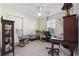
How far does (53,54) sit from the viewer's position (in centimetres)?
198

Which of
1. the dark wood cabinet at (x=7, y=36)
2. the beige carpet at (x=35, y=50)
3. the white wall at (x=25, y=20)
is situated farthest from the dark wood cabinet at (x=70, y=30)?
the dark wood cabinet at (x=7, y=36)

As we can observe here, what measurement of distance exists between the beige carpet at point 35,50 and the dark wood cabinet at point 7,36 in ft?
A: 0.42

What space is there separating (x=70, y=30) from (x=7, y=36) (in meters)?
1.30

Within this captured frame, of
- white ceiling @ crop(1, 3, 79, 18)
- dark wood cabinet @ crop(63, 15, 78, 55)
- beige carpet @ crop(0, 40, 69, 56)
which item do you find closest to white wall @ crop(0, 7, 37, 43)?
white ceiling @ crop(1, 3, 79, 18)

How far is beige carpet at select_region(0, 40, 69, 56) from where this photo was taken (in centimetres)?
190

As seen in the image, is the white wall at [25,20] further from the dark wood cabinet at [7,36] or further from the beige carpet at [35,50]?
the beige carpet at [35,50]

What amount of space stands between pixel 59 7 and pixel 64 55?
963 mm

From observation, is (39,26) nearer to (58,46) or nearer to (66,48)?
(58,46)

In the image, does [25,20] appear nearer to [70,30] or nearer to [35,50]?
[35,50]

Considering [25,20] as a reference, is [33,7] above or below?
above

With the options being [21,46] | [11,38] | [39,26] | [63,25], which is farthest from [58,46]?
[11,38]

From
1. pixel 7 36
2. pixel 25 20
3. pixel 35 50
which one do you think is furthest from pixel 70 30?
pixel 7 36

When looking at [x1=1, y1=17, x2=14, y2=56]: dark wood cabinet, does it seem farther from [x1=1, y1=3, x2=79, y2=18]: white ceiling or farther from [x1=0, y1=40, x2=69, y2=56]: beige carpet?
[x1=1, y1=3, x2=79, y2=18]: white ceiling

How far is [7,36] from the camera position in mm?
1997
